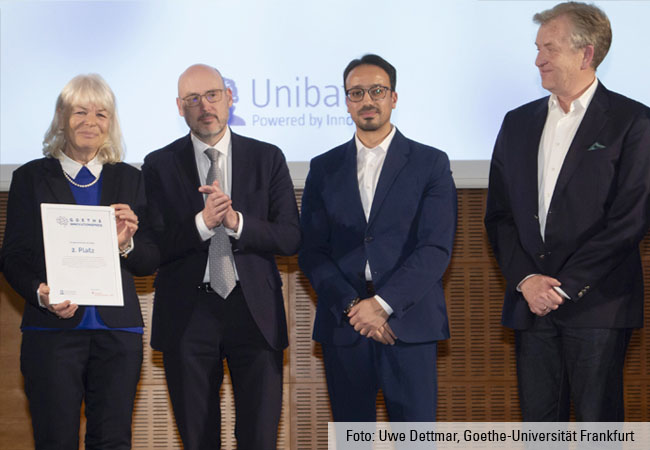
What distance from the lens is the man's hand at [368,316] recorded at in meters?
2.86

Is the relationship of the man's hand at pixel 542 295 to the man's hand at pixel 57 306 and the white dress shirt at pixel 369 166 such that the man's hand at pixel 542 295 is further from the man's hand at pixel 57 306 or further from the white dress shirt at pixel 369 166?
the man's hand at pixel 57 306

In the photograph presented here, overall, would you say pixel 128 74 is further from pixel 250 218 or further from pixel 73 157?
pixel 250 218

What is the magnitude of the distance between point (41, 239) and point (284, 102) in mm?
1777

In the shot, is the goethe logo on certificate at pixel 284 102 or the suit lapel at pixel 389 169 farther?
the goethe logo on certificate at pixel 284 102

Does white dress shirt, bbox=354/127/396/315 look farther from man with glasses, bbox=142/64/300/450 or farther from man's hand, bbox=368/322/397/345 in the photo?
man's hand, bbox=368/322/397/345

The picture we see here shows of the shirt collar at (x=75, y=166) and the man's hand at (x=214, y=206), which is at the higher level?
the shirt collar at (x=75, y=166)

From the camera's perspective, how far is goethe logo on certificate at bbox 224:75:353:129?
167 inches

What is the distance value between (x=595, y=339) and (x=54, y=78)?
3.15 meters

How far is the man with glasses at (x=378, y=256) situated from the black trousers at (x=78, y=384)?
2.53ft

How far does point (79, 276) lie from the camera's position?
2.78 metres

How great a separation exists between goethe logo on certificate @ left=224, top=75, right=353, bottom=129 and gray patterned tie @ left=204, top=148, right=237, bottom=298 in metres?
1.23

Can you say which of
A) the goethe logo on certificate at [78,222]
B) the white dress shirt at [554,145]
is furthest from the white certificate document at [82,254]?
the white dress shirt at [554,145]

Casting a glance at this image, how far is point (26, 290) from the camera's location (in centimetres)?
276

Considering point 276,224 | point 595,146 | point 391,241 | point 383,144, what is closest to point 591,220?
point 595,146
